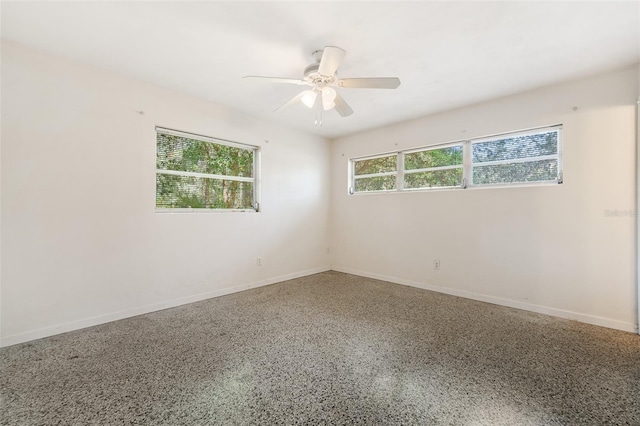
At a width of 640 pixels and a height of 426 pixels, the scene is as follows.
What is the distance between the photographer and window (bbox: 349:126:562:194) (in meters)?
3.09

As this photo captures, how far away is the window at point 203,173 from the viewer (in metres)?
3.22

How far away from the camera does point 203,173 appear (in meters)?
3.57

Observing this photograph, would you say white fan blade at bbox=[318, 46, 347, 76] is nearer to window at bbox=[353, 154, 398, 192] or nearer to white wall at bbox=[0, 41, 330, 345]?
white wall at bbox=[0, 41, 330, 345]

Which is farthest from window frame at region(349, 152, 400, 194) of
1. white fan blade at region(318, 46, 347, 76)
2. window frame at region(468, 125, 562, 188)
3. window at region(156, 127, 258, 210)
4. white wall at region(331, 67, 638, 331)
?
white fan blade at region(318, 46, 347, 76)

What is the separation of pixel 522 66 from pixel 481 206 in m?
1.56

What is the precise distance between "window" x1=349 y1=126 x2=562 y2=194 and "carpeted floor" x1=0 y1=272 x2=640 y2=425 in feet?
5.26

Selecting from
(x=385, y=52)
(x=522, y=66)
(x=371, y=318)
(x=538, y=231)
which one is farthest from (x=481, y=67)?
(x=371, y=318)

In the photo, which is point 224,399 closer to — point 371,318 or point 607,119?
point 371,318

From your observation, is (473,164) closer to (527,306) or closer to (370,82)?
(527,306)

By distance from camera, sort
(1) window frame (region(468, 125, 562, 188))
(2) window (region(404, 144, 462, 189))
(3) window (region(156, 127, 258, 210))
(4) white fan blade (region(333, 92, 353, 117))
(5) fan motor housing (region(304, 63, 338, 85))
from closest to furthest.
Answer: (5) fan motor housing (region(304, 63, 338, 85)) < (4) white fan blade (region(333, 92, 353, 117)) < (1) window frame (region(468, 125, 562, 188)) < (3) window (region(156, 127, 258, 210)) < (2) window (region(404, 144, 462, 189))

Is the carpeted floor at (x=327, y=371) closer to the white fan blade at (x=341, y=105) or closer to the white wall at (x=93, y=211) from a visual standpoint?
the white wall at (x=93, y=211)

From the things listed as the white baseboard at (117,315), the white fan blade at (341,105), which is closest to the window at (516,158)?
the white fan blade at (341,105)

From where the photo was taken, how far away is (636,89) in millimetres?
2557

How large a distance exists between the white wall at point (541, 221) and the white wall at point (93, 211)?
2560mm
